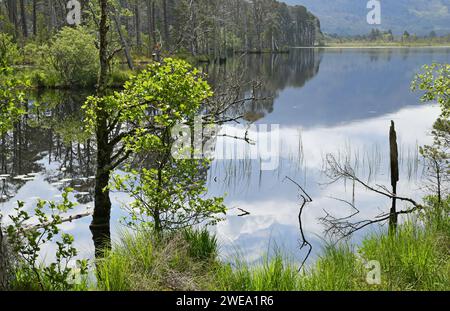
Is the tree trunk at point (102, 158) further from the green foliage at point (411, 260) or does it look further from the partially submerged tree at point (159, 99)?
the green foliage at point (411, 260)

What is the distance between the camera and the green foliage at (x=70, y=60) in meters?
40.7

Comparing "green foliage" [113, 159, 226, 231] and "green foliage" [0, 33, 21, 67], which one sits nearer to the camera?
"green foliage" [0, 33, 21, 67]

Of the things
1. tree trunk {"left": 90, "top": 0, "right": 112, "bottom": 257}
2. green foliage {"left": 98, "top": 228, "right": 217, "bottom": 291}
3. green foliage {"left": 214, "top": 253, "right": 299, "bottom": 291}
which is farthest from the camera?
tree trunk {"left": 90, "top": 0, "right": 112, "bottom": 257}

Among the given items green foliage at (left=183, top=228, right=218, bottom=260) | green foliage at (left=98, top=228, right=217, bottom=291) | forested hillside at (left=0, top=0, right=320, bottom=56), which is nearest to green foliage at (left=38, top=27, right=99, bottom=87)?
forested hillside at (left=0, top=0, right=320, bottom=56)

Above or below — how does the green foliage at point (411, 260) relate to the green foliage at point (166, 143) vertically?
below

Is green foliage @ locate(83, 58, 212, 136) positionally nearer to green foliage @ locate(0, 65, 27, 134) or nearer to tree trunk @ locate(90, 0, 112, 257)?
tree trunk @ locate(90, 0, 112, 257)

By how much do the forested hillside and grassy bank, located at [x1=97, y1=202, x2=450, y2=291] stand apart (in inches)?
863

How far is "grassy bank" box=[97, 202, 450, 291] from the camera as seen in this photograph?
739 cm

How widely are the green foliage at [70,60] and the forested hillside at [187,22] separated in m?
2.06

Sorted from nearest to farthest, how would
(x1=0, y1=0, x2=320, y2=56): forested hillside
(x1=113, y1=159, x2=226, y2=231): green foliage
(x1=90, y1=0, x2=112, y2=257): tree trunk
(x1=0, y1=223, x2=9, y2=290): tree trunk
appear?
1. (x1=0, y1=223, x2=9, y2=290): tree trunk
2. (x1=113, y1=159, x2=226, y2=231): green foliage
3. (x1=90, y1=0, x2=112, y2=257): tree trunk
4. (x1=0, y1=0, x2=320, y2=56): forested hillside

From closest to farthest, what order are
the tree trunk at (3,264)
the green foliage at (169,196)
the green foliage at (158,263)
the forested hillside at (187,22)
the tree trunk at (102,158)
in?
1. the tree trunk at (3,264)
2. the green foliage at (158,263)
3. the green foliage at (169,196)
4. the tree trunk at (102,158)
5. the forested hillside at (187,22)

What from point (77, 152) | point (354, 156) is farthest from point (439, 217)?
point (77, 152)

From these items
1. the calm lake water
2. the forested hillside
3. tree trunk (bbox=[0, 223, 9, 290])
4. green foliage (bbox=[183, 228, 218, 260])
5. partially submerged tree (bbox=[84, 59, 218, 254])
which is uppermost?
the forested hillside

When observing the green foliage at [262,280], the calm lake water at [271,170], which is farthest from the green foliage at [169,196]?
the green foliage at [262,280]
